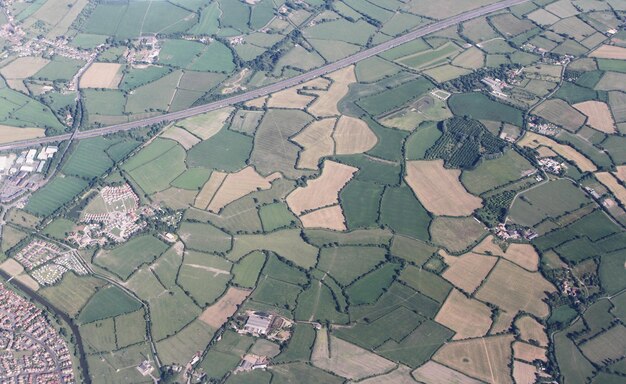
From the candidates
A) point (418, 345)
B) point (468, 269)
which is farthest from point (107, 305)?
point (468, 269)

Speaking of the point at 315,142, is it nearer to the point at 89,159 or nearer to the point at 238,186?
the point at 238,186

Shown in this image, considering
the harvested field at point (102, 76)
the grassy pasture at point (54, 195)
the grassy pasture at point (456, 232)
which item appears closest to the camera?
the grassy pasture at point (456, 232)

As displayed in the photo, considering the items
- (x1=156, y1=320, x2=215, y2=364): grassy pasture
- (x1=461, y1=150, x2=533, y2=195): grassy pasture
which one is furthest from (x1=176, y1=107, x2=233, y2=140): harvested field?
(x1=461, y1=150, x2=533, y2=195): grassy pasture

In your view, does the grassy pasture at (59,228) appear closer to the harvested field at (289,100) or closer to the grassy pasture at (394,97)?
the harvested field at (289,100)

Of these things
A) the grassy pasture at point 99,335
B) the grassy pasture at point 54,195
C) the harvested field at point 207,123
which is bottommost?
the grassy pasture at point 99,335

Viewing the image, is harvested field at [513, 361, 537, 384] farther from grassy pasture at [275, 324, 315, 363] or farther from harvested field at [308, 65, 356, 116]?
harvested field at [308, 65, 356, 116]

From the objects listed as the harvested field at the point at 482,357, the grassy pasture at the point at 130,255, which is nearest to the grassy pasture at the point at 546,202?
the harvested field at the point at 482,357
